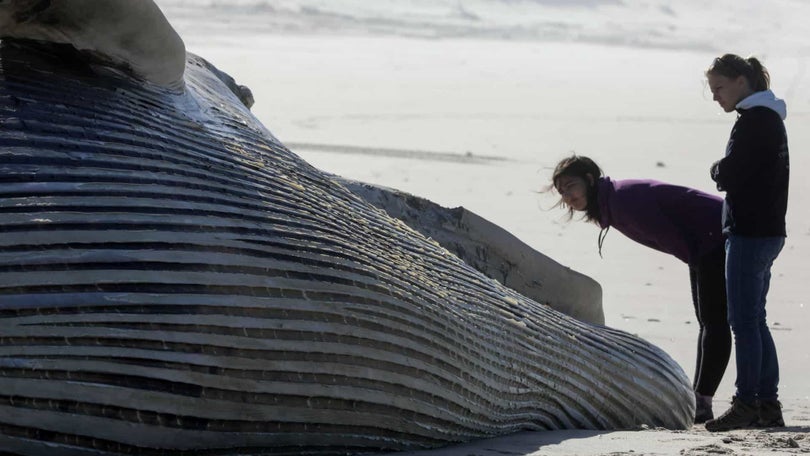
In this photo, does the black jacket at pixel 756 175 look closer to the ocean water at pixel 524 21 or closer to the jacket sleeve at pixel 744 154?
the jacket sleeve at pixel 744 154

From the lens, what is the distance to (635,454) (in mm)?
4973

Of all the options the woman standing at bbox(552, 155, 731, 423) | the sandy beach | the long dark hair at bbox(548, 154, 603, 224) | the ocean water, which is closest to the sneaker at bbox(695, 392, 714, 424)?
the woman standing at bbox(552, 155, 731, 423)

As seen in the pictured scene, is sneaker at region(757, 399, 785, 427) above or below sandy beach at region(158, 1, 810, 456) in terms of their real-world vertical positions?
below

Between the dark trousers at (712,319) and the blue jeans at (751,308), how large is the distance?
1.62 feet

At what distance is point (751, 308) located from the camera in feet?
20.8

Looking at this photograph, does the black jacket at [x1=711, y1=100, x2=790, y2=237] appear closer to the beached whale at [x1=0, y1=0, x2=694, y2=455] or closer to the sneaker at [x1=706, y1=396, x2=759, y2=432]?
the sneaker at [x1=706, y1=396, x2=759, y2=432]

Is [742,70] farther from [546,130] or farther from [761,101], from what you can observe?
[546,130]

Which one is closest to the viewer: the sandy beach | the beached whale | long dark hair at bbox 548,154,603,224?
the beached whale

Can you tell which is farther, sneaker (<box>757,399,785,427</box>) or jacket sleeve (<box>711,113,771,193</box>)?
sneaker (<box>757,399,785,427</box>)

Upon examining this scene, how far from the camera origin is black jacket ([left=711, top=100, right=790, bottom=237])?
6.22m

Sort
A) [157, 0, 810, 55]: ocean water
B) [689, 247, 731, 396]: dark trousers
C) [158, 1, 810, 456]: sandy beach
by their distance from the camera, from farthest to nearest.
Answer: [157, 0, 810, 55]: ocean water, [158, 1, 810, 456]: sandy beach, [689, 247, 731, 396]: dark trousers

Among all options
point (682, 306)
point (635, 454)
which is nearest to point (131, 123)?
point (635, 454)

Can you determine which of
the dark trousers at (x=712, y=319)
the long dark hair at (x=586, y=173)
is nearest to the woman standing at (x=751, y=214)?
the dark trousers at (x=712, y=319)

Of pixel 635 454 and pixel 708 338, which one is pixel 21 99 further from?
pixel 708 338
